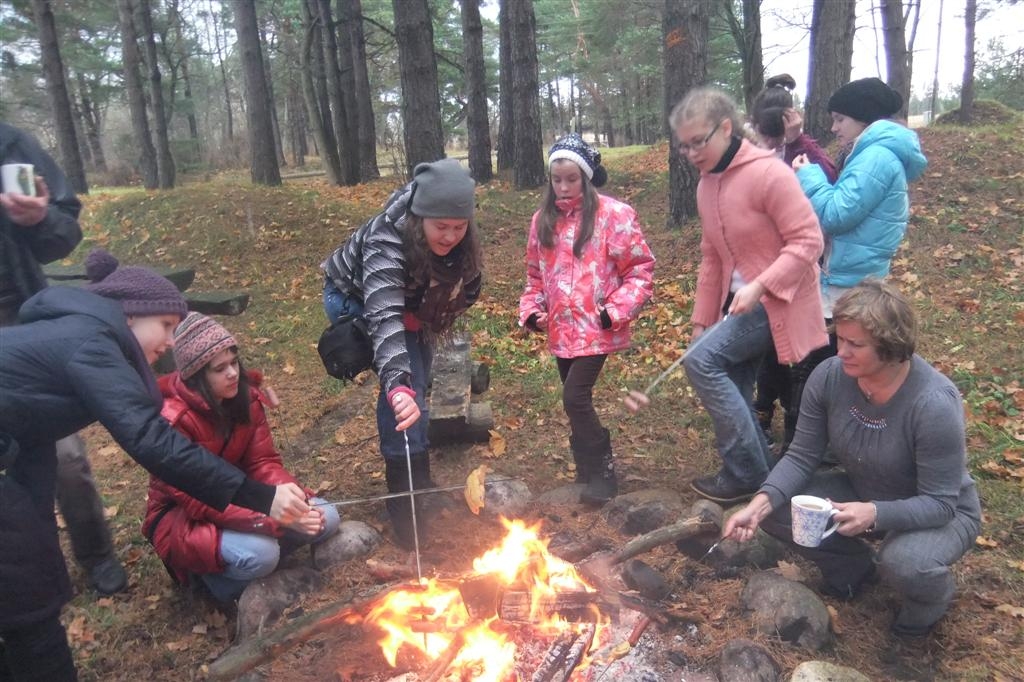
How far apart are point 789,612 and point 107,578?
337cm

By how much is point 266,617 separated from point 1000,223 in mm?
8778

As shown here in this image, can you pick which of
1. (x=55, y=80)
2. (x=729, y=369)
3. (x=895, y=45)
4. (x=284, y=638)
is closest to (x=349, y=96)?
(x=55, y=80)

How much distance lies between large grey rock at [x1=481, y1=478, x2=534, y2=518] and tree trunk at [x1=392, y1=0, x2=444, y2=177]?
5766mm

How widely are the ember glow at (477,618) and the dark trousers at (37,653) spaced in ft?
3.77

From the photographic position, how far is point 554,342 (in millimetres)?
3955

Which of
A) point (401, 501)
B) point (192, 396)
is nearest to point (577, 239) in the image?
point (401, 501)

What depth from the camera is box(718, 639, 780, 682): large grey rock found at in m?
2.63

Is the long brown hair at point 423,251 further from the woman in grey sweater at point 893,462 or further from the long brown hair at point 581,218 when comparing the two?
the woman in grey sweater at point 893,462

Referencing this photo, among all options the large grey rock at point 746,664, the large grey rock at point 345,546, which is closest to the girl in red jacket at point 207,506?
the large grey rock at point 345,546

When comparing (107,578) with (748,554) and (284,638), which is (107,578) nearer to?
(284,638)

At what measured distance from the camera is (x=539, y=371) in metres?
6.54

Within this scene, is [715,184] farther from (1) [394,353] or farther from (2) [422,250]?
(1) [394,353]

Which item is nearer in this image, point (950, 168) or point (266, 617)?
point (266, 617)

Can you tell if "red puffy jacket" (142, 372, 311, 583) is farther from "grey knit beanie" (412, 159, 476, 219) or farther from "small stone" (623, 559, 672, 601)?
"small stone" (623, 559, 672, 601)
